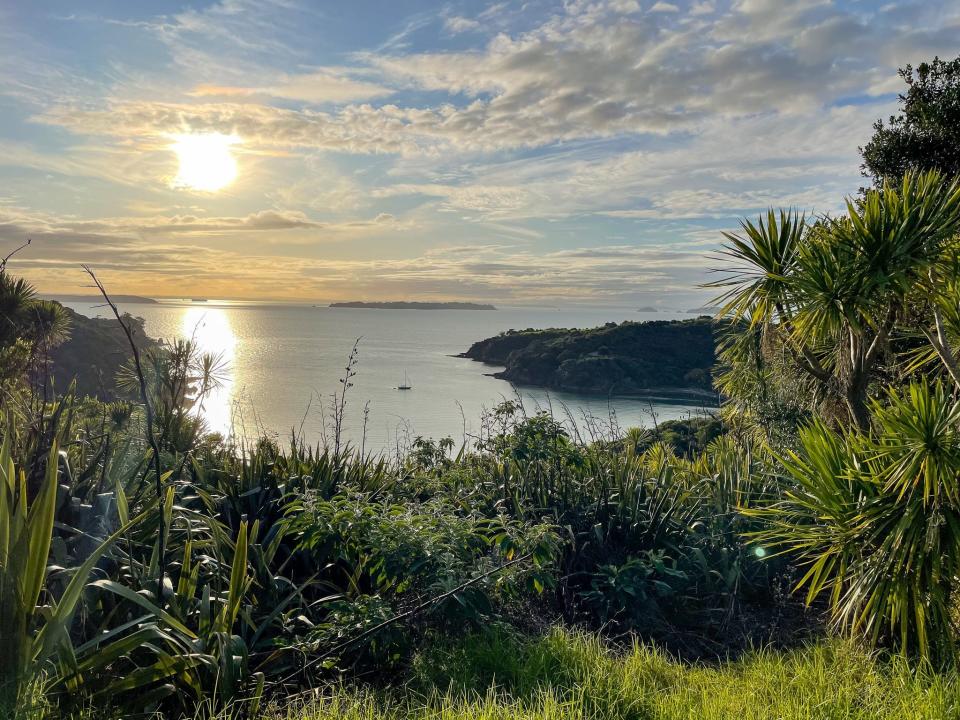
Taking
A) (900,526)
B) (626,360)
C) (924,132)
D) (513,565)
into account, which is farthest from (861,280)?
(626,360)

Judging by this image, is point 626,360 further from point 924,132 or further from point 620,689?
point 620,689

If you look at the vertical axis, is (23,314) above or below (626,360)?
above

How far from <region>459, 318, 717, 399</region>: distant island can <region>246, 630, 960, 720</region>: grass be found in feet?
172

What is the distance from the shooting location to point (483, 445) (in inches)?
215

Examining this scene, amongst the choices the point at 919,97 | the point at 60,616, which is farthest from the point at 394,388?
the point at 60,616

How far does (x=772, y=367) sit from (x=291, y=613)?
825 cm

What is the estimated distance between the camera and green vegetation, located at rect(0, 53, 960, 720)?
110 inches

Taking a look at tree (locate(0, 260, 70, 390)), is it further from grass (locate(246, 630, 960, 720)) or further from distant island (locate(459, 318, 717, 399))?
distant island (locate(459, 318, 717, 399))

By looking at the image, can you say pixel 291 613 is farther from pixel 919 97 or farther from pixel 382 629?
pixel 919 97

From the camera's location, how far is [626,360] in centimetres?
6544

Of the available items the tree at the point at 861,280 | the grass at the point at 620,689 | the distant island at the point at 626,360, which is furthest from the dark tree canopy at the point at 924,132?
the distant island at the point at 626,360

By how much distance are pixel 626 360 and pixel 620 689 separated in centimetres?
6390

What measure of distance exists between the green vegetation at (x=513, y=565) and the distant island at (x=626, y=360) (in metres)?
50.3

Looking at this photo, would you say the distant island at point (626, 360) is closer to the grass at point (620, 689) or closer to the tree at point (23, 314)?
the tree at point (23, 314)
